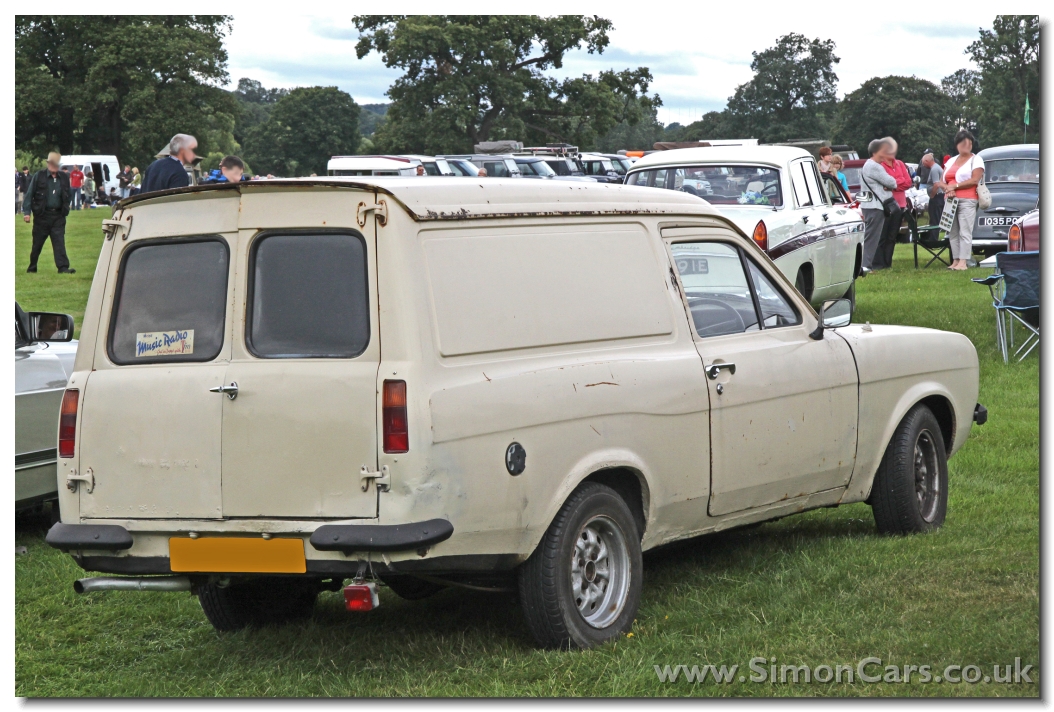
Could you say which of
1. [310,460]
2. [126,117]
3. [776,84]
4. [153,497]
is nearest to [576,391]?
[310,460]

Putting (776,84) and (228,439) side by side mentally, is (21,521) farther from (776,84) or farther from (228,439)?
(776,84)

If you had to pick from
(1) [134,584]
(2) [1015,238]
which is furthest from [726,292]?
(2) [1015,238]

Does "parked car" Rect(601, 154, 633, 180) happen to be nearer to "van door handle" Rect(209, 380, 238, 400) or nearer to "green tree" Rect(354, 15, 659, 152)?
"green tree" Rect(354, 15, 659, 152)

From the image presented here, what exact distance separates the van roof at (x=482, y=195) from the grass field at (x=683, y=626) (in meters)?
1.67

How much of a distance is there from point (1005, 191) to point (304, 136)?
70.2 feet

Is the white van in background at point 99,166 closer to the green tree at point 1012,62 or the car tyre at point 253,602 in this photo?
the car tyre at point 253,602

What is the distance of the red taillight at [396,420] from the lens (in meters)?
4.34

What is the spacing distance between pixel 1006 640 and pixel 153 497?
304 centimetres

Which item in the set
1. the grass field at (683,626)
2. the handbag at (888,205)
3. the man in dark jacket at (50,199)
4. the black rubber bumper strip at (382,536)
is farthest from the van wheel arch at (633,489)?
the man in dark jacket at (50,199)

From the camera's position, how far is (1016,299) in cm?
896

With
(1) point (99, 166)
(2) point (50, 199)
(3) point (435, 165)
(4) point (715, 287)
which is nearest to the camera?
(4) point (715, 287)

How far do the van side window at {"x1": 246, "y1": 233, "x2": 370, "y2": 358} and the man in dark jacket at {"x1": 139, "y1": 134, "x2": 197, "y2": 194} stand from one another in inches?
252

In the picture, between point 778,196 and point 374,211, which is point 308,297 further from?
point 778,196

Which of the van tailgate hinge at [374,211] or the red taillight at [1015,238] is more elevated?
the van tailgate hinge at [374,211]
